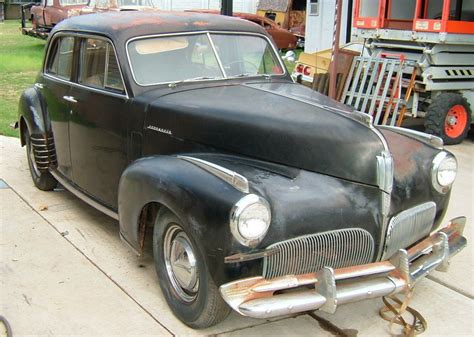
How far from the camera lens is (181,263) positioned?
322cm

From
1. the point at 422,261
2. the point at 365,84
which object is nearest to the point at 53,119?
the point at 422,261

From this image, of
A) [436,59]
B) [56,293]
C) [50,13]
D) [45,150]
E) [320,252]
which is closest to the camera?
[320,252]

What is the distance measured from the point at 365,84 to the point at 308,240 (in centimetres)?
614

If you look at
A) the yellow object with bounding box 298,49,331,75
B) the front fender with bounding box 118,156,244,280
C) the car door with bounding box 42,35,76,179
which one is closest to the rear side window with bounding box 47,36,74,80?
the car door with bounding box 42,35,76,179

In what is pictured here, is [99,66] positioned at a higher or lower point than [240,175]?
higher

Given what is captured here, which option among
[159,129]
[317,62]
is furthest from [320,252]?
[317,62]

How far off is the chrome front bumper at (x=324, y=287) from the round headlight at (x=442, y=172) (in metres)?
0.53

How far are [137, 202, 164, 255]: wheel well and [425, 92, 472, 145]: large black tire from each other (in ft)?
17.4

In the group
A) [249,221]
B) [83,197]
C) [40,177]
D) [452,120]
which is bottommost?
[40,177]

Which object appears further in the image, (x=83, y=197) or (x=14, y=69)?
(x=14, y=69)

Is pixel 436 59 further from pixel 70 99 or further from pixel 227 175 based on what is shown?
pixel 227 175

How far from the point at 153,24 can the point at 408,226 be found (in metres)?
2.43

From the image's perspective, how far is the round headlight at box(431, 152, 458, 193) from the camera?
137 inches

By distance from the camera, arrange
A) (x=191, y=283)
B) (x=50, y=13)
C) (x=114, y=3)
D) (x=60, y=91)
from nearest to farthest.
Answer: (x=191, y=283) → (x=60, y=91) → (x=114, y=3) → (x=50, y=13)
